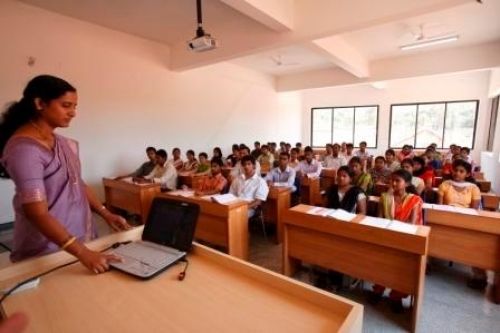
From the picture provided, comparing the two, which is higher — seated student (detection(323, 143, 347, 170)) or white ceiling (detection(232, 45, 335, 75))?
white ceiling (detection(232, 45, 335, 75))

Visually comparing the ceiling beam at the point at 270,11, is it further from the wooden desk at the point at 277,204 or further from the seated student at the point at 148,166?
the seated student at the point at 148,166

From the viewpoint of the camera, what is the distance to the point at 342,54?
16.7 ft

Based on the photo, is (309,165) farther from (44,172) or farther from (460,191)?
(44,172)

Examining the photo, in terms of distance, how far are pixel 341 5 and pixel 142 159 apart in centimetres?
427

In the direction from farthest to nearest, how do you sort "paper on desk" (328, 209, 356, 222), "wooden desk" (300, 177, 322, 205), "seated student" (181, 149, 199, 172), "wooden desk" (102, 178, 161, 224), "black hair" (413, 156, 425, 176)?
1. "seated student" (181, 149, 199, 172)
2. "wooden desk" (300, 177, 322, 205)
3. "black hair" (413, 156, 425, 176)
4. "wooden desk" (102, 178, 161, 224)
5. "paper on desk" (328, 209, 356, 222)

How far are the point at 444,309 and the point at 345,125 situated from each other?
8337mm

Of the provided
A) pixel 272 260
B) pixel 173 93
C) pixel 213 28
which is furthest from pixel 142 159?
pixel 272 260

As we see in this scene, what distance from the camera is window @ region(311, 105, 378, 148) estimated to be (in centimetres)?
929

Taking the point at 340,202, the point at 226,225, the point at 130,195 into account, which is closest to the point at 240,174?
the point at 226,225

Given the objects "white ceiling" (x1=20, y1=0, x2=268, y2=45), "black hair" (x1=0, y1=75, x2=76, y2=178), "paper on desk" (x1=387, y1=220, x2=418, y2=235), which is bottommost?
"paper on desk" (x1=387, y1=220, x2=418, y2=235)

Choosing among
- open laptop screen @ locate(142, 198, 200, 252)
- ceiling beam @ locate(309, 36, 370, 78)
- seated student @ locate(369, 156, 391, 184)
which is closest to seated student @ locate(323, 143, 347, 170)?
seated student @ locate(369, 156, 391, 184)

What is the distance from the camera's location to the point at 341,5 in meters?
3.25

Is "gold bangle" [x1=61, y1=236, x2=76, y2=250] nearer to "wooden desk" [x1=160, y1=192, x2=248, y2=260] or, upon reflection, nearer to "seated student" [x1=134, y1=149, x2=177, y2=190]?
"wooden desk" [x1=160, y1=192, x2=248, y2=260]

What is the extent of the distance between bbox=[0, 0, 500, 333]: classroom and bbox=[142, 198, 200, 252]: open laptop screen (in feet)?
0.05
